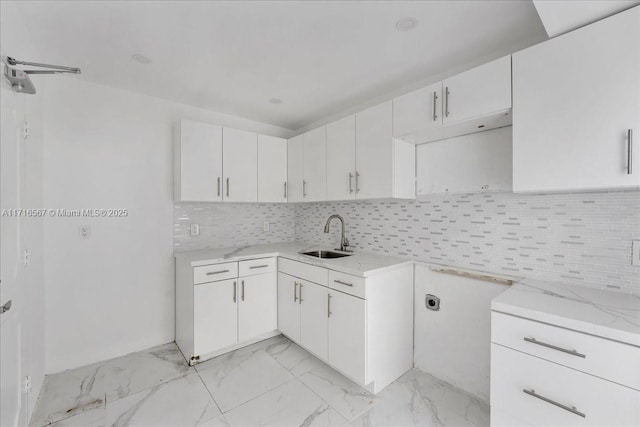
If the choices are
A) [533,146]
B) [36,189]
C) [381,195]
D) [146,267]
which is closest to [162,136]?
[36,189]

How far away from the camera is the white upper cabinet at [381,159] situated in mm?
2006

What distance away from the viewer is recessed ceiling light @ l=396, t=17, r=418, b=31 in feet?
4.91

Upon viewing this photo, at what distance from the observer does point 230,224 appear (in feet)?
9.84

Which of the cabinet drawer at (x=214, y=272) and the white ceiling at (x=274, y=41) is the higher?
the white ceiling at (x=274, y=41)

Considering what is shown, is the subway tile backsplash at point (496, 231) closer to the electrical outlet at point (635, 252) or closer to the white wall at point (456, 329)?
the electrical outlet at point (635, 252)

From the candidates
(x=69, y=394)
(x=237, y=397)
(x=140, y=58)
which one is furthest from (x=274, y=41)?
(x=69, y=394)

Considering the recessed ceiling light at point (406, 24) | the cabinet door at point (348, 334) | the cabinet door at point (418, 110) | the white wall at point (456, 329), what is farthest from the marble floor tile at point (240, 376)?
the recessed ceiling light at point (406, 24)

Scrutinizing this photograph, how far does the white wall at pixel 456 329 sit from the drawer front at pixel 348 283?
2.03 feet

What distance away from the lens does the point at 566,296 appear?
135cm

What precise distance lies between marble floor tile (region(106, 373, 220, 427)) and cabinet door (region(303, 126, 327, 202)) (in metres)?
1.82

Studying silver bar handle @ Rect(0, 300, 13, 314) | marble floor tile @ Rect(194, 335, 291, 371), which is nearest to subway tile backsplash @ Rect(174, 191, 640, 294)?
marble floor tile @ Rect(194, 335, 291, 371)

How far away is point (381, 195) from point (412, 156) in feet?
1.43

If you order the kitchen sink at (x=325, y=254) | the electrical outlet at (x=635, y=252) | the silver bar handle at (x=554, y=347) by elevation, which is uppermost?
the electrical outlet at (x=635, y=252)

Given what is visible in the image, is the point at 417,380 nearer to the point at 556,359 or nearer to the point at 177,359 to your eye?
the point at 556,359
